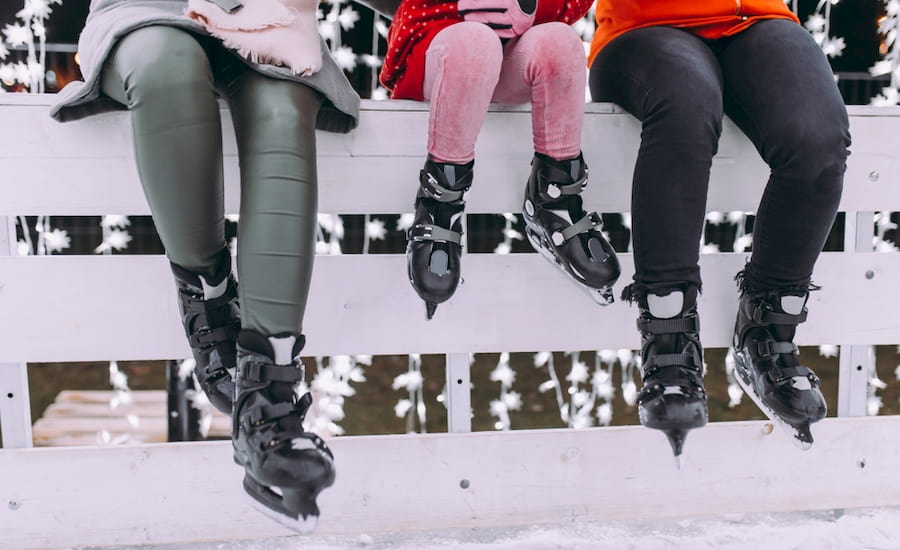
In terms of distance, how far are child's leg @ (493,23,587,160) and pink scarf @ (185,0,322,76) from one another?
0.29m

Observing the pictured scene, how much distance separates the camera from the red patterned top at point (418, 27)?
0.99 meters

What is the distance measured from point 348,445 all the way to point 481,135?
557 mm

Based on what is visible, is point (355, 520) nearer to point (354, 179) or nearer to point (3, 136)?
point (354, 179)

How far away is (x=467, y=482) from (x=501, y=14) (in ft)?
2.49

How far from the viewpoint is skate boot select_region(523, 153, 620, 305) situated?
0.94 m

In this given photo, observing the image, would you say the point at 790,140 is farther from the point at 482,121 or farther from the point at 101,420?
the point at 101,420

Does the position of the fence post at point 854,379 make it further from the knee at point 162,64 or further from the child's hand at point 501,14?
the knee at point 162,64

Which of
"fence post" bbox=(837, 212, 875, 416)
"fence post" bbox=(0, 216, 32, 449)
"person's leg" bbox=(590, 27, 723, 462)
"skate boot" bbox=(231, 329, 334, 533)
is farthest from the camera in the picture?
"fence post" bbox=(837, 212, 875, 416)

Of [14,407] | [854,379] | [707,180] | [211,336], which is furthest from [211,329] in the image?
[854,379]

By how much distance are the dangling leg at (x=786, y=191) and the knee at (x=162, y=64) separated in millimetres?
741

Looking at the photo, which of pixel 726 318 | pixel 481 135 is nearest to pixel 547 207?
pixel 481 135

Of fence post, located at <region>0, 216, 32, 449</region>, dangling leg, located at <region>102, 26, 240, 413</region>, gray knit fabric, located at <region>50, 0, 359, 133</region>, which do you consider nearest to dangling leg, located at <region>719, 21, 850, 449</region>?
gray knit fabric, located at <region>50, 0, 359, 133</region>

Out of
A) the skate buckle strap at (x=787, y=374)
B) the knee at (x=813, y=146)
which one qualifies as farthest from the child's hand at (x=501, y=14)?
the skate buckle strap at (x=787, y=374)

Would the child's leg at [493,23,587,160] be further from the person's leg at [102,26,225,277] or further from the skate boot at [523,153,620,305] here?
the person's leg at [102,26,225,277]
